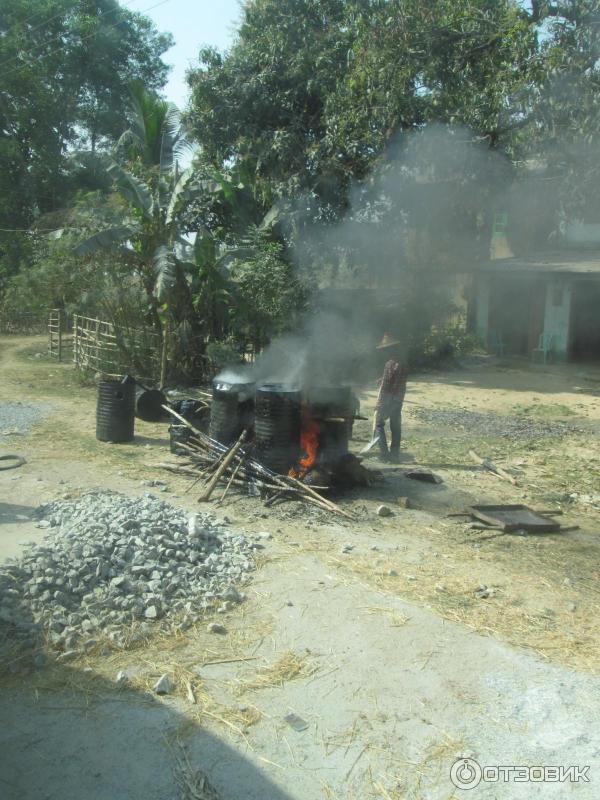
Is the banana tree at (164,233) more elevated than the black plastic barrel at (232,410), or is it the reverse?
the banana tree at (164,233)

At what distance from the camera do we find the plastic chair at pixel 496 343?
2205 cm

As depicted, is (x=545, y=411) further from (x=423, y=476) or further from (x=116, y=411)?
(x=116, y=411)

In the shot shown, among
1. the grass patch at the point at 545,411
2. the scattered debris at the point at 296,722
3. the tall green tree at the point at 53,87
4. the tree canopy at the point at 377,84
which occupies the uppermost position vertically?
the tall green tree at the point at 53,87

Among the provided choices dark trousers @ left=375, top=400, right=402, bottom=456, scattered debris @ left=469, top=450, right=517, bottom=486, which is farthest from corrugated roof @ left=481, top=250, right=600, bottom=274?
dark trousers @ left=375, top=400, right=402, bottom=456

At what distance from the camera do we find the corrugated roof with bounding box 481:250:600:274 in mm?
19203

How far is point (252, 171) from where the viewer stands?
18297mm

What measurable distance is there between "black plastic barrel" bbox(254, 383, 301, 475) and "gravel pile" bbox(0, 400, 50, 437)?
4.66 metres

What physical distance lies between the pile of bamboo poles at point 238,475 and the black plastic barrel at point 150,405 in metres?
2.83

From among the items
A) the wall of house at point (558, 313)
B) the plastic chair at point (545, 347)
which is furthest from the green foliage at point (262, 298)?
the wall of house at point (558, 313)

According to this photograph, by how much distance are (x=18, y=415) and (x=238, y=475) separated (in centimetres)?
575

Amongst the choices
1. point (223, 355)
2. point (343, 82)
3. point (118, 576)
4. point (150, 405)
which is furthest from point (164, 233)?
point (118, 576)

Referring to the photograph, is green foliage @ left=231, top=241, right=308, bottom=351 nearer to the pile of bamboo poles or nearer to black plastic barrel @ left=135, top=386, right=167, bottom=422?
black plastic barrel @ left=135, top=386, right=167, bottom=422

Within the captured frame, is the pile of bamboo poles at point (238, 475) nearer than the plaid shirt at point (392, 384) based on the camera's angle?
Yes

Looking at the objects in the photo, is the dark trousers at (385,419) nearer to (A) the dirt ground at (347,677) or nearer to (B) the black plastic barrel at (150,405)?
(A) the dirt ground at (347,677)
